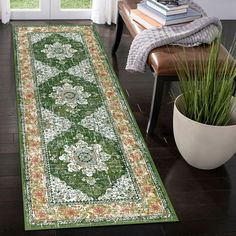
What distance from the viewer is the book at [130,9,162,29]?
3076mm

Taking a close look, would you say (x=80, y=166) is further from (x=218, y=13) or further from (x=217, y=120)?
(x=218, y=13)

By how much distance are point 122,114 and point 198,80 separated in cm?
57

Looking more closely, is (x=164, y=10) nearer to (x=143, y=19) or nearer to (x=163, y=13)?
(x=163, y=13)

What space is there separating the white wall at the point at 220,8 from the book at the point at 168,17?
134 centimetres

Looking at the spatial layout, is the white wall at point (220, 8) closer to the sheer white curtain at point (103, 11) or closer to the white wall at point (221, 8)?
the white wall at point (221, 8)

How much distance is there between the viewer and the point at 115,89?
3293 mm

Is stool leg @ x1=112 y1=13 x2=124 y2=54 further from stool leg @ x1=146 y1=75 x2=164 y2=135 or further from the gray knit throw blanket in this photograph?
stool leg @ x1=146 y1=75 x2=164 y2=135

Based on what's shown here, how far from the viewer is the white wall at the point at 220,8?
452 centimetres

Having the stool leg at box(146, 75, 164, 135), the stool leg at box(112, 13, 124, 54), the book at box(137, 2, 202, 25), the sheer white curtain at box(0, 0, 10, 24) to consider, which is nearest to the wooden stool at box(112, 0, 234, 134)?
the stool leg at box(146, 75, 164, 135)

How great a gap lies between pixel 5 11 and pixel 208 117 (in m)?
2.26

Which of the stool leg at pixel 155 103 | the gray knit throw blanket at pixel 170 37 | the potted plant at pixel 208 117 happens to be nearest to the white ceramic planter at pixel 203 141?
the potted plant at pixel 208 117

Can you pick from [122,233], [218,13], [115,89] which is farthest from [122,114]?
[218,13]

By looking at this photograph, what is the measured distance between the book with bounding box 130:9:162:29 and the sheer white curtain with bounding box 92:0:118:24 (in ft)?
3.15

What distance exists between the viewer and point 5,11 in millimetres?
4055
